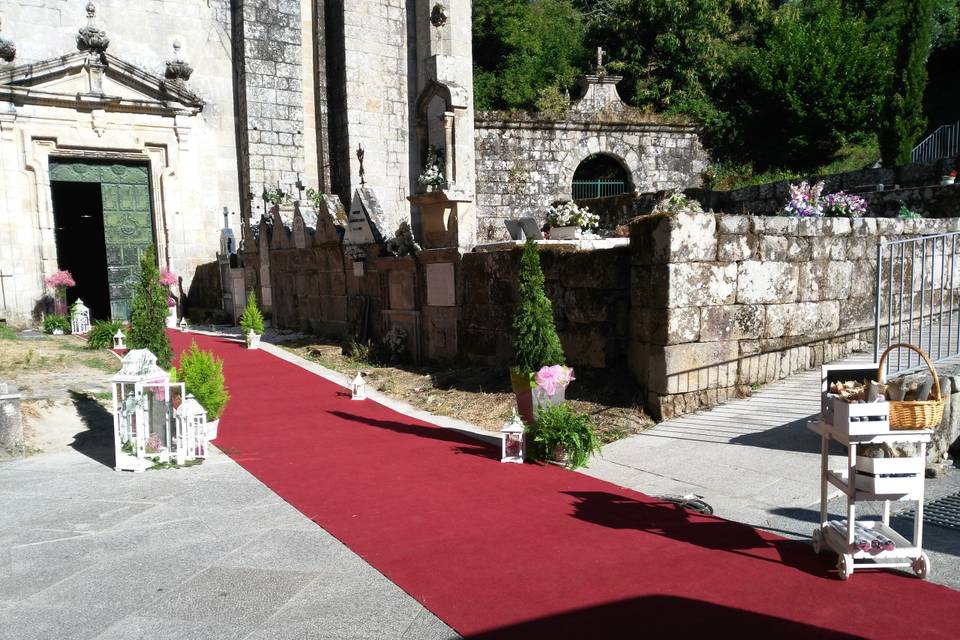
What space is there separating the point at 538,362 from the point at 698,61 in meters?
19.6

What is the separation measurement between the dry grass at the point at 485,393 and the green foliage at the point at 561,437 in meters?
0.68

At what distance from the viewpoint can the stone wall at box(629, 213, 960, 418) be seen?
671 cm

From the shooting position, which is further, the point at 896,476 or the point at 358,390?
the point at 358,390

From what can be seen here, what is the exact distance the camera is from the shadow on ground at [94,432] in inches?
246

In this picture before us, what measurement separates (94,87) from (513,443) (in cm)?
1370

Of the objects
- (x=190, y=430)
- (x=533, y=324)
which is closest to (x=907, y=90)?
(x=533, y=324)

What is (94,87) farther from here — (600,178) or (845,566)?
(845,566)

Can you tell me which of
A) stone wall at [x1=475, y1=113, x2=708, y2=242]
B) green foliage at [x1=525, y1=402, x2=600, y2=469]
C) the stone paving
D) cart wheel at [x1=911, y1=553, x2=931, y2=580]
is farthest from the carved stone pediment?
cart wheel at [x1=911, y1=553, x2=931, y2=580]

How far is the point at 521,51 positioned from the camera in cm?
2603

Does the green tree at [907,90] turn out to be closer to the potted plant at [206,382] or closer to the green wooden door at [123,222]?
the potted plant at [206,382]

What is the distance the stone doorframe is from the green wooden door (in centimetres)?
19

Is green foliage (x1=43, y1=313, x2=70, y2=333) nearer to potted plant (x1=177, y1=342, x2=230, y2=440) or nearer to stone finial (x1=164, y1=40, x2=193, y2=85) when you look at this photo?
stone finial (x1=164, y1=40, x2=193, y2=85)

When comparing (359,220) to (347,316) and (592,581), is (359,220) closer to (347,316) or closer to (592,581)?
(347,316)

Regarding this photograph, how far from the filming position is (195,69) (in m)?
16.6
